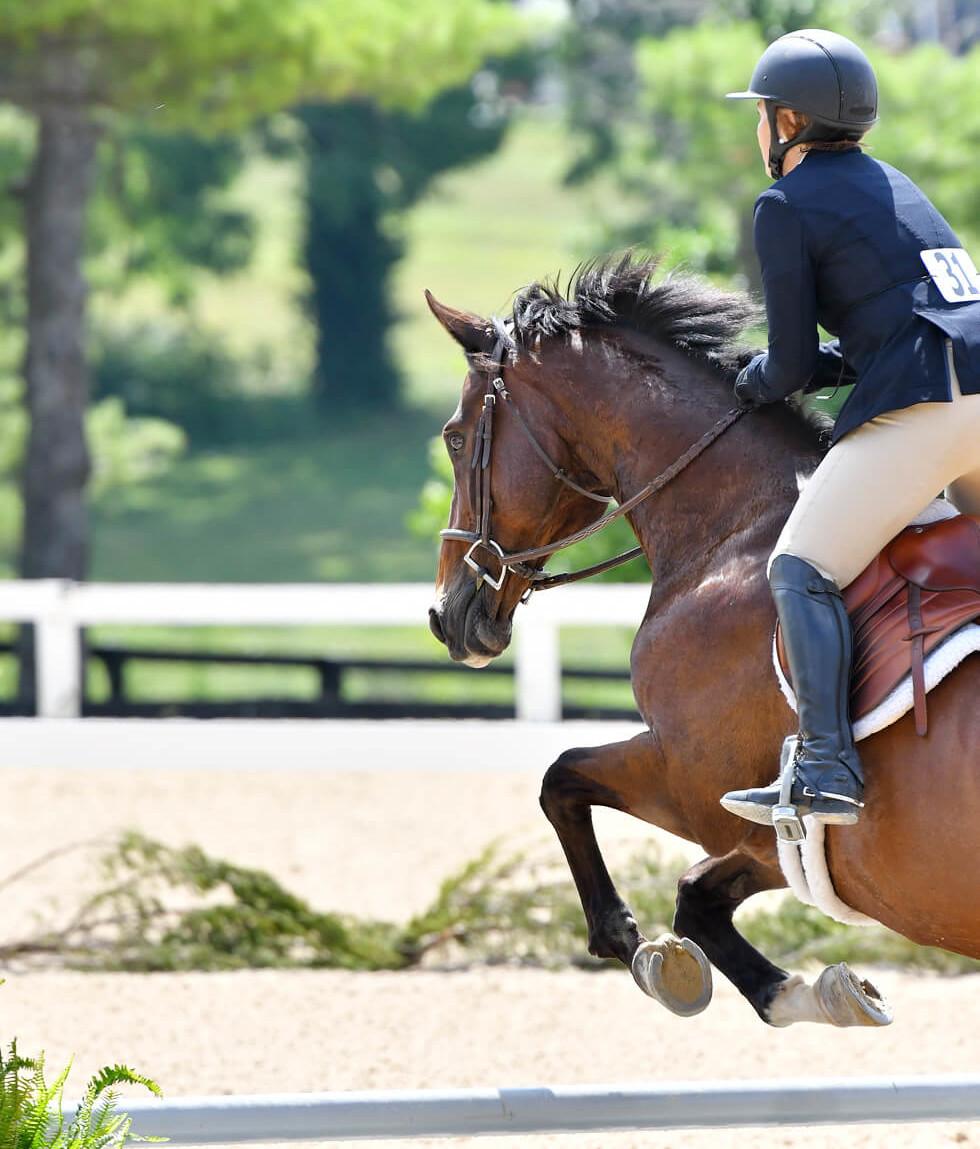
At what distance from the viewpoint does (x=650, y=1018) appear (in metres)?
5.19

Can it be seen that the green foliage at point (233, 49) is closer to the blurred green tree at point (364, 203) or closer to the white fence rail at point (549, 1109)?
the white fence rail at point (549, 1109)

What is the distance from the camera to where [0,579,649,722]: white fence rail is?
8641 millimetres

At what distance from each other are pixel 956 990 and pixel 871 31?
11555mm

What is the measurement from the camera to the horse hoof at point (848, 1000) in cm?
335

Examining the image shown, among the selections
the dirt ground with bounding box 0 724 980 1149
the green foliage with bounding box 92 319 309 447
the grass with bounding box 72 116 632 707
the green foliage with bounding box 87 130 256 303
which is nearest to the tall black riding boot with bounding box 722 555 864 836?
the dirt ground with bounding box 0 724 980 1149

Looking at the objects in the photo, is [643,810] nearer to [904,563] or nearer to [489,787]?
[904,563]

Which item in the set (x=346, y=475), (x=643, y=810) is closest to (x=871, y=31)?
(x=643, y=810)

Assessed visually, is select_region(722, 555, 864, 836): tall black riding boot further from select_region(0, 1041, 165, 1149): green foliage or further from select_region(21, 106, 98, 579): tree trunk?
select_region(21, 106, 98, 579): tree trunk

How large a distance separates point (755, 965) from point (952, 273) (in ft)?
5.24

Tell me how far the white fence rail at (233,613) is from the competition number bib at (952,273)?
551 cm

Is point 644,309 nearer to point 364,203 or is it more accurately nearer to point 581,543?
point 581,543

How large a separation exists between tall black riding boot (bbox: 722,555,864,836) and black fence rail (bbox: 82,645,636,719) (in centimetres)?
757

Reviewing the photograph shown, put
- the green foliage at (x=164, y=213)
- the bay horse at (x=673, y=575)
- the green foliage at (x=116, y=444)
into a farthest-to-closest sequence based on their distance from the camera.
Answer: the green foliage at (x=164, y=213)
the green foliage at (x=116, y=444)
the bay horse at (x=673, y=575)

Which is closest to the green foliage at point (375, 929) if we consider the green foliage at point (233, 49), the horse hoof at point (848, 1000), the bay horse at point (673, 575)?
the bay horse at point (673, 575)
